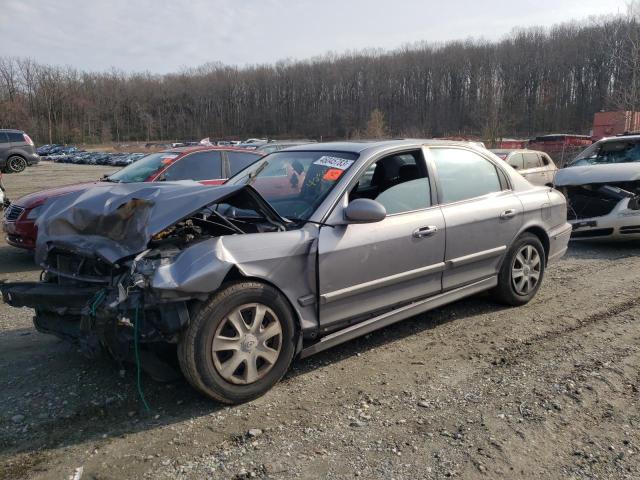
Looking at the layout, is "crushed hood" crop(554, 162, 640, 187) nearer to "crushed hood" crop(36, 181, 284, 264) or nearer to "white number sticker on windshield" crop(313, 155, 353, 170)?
"white number sticker on windshield" crop(313, 155, 353, 170)

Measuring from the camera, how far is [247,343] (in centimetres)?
317

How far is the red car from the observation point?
22.5ft

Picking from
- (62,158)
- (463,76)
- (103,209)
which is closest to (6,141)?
(103,209)

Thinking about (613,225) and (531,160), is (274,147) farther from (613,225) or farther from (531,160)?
(613,225)

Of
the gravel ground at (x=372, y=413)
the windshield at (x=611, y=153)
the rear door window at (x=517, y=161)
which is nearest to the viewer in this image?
the gravel ground at (x=372, y=413)

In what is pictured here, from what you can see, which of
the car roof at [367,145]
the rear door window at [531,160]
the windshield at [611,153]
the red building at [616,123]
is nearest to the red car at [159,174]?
the car roof at [367,145]

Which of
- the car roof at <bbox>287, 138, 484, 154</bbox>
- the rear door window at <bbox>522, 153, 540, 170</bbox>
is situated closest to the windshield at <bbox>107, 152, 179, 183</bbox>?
the car roof at <bbox>287, 138, 484, 154</bbox>

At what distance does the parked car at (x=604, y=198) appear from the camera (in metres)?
7.54

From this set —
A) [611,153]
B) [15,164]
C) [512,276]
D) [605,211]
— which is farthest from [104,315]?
[15,164]

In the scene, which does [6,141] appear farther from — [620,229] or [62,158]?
[62,158]

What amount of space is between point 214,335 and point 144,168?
5.43 meters

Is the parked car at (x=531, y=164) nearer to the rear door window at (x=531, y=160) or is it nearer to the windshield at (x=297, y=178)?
the rear door window at (x=531, y=160)

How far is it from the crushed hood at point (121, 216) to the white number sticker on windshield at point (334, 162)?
730 millimetres

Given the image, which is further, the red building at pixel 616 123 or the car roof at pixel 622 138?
the red building at pixel 616 123
